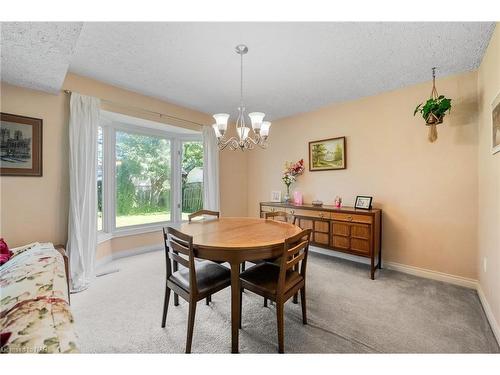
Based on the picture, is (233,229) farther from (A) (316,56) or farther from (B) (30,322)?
(A) (316,56)

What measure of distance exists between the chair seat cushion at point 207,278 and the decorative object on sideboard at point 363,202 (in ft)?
7.60

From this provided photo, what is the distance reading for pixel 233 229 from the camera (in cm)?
211

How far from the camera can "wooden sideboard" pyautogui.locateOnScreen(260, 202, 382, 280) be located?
9.19 feet

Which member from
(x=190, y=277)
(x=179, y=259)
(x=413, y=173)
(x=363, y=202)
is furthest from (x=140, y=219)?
(x=413, y=173)

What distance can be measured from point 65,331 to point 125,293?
1.53 metres

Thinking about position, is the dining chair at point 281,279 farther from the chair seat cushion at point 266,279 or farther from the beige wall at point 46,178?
the beige wall at point 46,178

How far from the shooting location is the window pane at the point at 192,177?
14.1 feet

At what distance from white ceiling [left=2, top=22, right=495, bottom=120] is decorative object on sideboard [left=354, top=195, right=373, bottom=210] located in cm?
154

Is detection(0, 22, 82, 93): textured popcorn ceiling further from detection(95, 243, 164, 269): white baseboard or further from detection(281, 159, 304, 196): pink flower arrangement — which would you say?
detection(281, 159, 304, 196): pink flower arrangement

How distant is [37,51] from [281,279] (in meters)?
2.67

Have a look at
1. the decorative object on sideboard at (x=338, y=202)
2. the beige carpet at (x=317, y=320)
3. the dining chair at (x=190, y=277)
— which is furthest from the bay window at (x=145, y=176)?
the decorative object on sideboard at (x=338, y=202)

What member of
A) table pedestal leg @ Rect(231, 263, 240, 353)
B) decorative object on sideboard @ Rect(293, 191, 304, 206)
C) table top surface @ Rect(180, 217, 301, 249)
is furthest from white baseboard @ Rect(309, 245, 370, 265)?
table pedestal leg @ Rect(231, 263, 240, 353)
